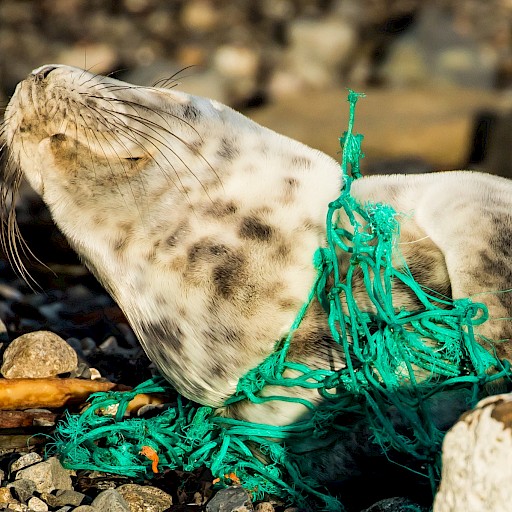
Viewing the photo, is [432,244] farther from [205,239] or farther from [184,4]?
[184,4]

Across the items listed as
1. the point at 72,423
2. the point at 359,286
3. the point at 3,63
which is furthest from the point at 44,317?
the point at 3,63

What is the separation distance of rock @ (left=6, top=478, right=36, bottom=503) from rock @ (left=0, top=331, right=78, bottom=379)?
0.92 m

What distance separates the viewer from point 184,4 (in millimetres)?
14547

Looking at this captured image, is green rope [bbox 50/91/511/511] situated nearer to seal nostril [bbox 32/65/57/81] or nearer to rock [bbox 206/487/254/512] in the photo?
rock [bbox 206/487/254/512]

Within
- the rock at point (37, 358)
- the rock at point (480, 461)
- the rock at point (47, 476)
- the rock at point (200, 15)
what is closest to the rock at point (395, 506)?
the rock at point (480, 461)

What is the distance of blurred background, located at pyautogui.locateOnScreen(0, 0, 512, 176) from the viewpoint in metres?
10.4

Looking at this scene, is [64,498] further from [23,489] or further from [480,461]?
[480,461]

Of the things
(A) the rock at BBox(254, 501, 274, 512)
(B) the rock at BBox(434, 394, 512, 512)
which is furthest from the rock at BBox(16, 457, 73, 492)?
(B) the rock at BBox(434, 394, 512, 512)

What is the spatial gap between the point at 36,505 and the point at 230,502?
1.96 ft

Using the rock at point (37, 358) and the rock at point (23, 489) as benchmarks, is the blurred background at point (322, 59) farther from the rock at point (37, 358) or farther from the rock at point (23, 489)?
the rock at point (23, 489)

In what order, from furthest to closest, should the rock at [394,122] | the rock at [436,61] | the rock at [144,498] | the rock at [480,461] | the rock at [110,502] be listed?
the rock at [436,61]
the rock at [394,122]
the rock at [144,498]
the rock at [110,502]
the rock at [480,461]

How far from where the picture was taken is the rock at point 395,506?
2.93 meters

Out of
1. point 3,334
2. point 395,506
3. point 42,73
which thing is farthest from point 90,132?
point 3,334

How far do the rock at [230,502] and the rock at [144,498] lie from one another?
0.15 metres
